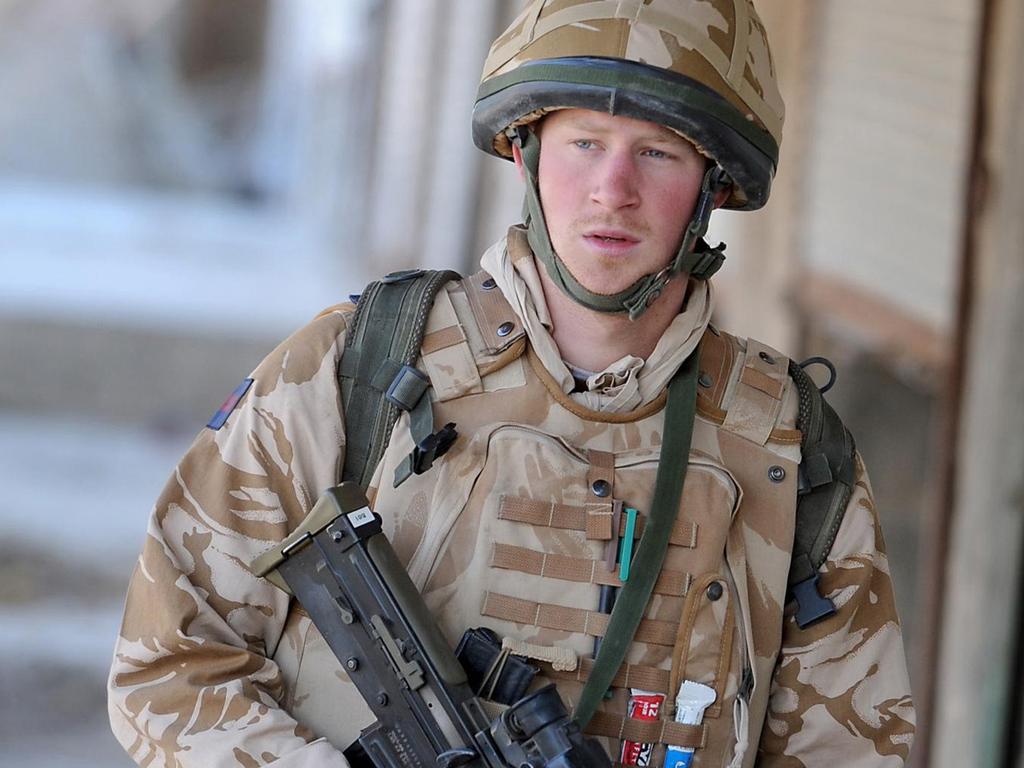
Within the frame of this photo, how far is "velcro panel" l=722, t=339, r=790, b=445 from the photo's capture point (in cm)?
231

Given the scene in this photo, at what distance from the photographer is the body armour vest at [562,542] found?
2.17m

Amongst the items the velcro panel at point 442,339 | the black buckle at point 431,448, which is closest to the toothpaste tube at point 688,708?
the black buckle at point 431,448

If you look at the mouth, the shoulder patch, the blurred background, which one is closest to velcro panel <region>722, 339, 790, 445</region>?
the mouth

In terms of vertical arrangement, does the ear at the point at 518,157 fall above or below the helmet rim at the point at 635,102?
below

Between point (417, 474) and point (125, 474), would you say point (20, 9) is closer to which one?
point (125, 474)

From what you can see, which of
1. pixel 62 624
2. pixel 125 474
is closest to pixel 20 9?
pixel 125 474

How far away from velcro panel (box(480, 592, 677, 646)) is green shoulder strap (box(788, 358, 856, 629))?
302 millimetres

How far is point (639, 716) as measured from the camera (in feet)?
7.13

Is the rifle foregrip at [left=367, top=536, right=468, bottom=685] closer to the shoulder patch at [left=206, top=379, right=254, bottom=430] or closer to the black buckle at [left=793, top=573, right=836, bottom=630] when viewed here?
the shoulder patch at [left=206, top=379, right=254, bottom=430]

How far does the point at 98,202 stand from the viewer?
891 inches

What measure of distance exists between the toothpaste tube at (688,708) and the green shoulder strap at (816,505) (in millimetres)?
192

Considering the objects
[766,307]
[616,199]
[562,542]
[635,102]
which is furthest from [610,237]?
[766,307]

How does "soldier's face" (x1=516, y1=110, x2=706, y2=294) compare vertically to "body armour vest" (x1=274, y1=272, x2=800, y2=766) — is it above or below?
above

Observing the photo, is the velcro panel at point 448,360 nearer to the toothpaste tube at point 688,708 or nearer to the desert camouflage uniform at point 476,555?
the desert camouflage uniform at point 476,555
